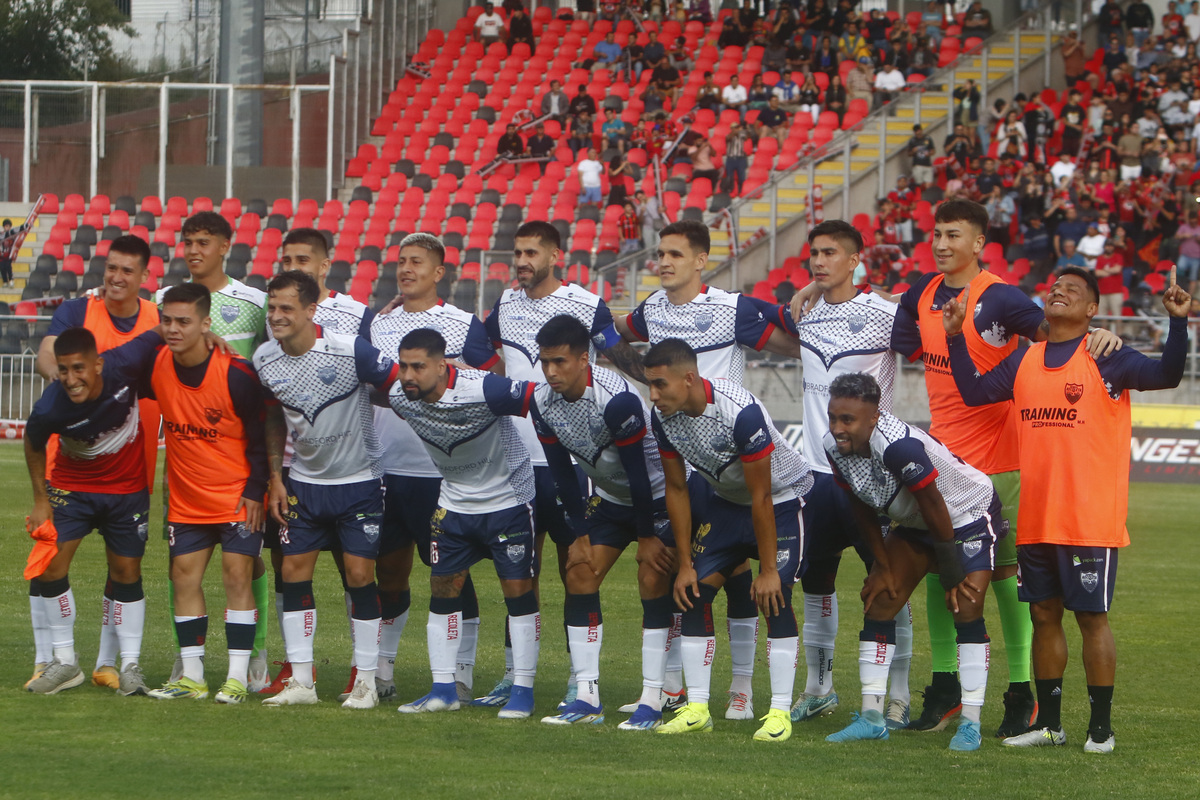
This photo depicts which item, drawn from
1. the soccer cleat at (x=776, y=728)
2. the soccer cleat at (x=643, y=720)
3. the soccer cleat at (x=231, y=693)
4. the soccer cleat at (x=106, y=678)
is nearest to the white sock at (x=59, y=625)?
the soccer cleat at (x=106, y=678)

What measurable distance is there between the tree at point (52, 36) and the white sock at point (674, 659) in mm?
37109

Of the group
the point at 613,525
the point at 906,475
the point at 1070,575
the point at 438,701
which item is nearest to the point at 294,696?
the point at 438,701

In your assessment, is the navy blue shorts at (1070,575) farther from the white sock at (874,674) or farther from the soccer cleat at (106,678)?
the soccer cleat at (106,678)

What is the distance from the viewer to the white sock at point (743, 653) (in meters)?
7.39

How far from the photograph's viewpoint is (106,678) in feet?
25.2

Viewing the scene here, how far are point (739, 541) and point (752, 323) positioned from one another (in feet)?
4.53

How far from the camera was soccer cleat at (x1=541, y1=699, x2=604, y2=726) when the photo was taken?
280 inches

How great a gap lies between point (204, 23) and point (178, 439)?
29752 millimetres

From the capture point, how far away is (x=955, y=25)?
30891mm

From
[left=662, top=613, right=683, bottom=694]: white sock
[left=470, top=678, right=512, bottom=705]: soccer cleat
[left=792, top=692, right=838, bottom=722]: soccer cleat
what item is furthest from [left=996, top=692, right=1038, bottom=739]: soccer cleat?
[left=470, top=678, right=512, bottom=705]: soccer cleat

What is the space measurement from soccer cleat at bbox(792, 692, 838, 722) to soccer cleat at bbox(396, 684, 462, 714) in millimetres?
1803

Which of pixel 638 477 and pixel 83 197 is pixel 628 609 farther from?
pixel 83 197

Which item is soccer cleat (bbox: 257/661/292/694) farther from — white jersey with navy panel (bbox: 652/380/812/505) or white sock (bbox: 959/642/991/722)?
white sock (bbox: 959/642/991/722)

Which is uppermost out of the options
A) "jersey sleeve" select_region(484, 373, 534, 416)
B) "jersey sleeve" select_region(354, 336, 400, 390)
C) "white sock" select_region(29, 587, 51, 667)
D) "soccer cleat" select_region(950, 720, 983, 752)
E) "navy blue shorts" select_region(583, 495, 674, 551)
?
"jersey sleeve" select_region(354, 336, 400, 390)
